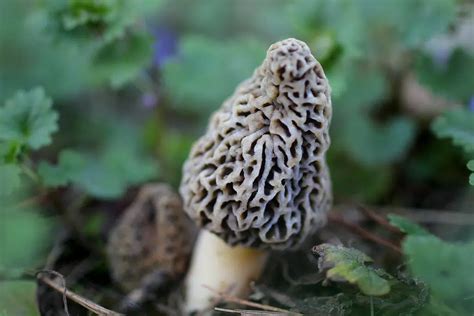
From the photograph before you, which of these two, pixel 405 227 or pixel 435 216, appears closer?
pixel 405 227

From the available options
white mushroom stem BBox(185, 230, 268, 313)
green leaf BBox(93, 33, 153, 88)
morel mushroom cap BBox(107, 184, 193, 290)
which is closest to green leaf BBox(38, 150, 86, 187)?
morel mushroom cap BBox(107, 184, 193, 290)

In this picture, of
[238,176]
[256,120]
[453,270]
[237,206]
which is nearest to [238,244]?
[237,206]

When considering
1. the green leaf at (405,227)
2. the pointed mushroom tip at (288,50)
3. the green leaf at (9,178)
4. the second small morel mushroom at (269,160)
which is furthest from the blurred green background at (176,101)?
the pointed mushroom tip at (288,50)

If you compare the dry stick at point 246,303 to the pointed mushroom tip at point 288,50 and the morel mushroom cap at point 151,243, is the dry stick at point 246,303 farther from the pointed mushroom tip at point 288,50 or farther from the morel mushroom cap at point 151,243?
the pointed mushroom tip at point 288,50

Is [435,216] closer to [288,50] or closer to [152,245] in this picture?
[152,245]

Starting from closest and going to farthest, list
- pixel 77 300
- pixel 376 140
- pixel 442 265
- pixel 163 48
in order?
pixel 442 265
pixel 77 300
pixel 376 140
pixel 163 48

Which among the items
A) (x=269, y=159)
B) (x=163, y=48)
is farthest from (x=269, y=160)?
(x=163, y=48)
